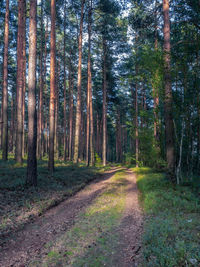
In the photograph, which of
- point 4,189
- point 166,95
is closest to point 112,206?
point 4,189

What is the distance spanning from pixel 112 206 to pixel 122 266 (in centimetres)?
375

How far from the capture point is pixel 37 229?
4.95 meters

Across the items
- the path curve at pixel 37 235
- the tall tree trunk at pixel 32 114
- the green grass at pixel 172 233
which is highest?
the tall tree trunk at pixel 32 114

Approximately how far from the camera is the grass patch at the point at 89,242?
3.41 meters

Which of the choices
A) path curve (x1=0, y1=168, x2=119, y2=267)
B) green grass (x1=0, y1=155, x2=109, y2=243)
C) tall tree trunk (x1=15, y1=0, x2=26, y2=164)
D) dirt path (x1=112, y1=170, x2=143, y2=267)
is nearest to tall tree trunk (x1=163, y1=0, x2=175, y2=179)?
dirt path (x1=112, y1=170, x2=143, y2=267)

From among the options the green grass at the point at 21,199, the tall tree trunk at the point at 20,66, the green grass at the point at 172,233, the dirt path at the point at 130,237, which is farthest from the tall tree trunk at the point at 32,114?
the green grass at the point at 172,233

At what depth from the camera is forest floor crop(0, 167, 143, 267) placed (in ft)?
11.4

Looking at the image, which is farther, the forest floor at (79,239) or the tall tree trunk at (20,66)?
the tall tree trunk at (20,66)

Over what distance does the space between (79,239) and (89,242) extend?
11.9 inches

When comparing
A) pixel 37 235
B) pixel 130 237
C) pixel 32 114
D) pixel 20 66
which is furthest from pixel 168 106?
pixel 20 66

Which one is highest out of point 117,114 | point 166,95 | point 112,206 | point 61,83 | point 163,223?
point 61,83

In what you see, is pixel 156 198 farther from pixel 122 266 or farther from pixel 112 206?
pixel 122 266

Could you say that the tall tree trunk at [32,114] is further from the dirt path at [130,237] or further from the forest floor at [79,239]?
the dirt path at [130,237]

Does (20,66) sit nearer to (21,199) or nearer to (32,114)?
(32,114)
